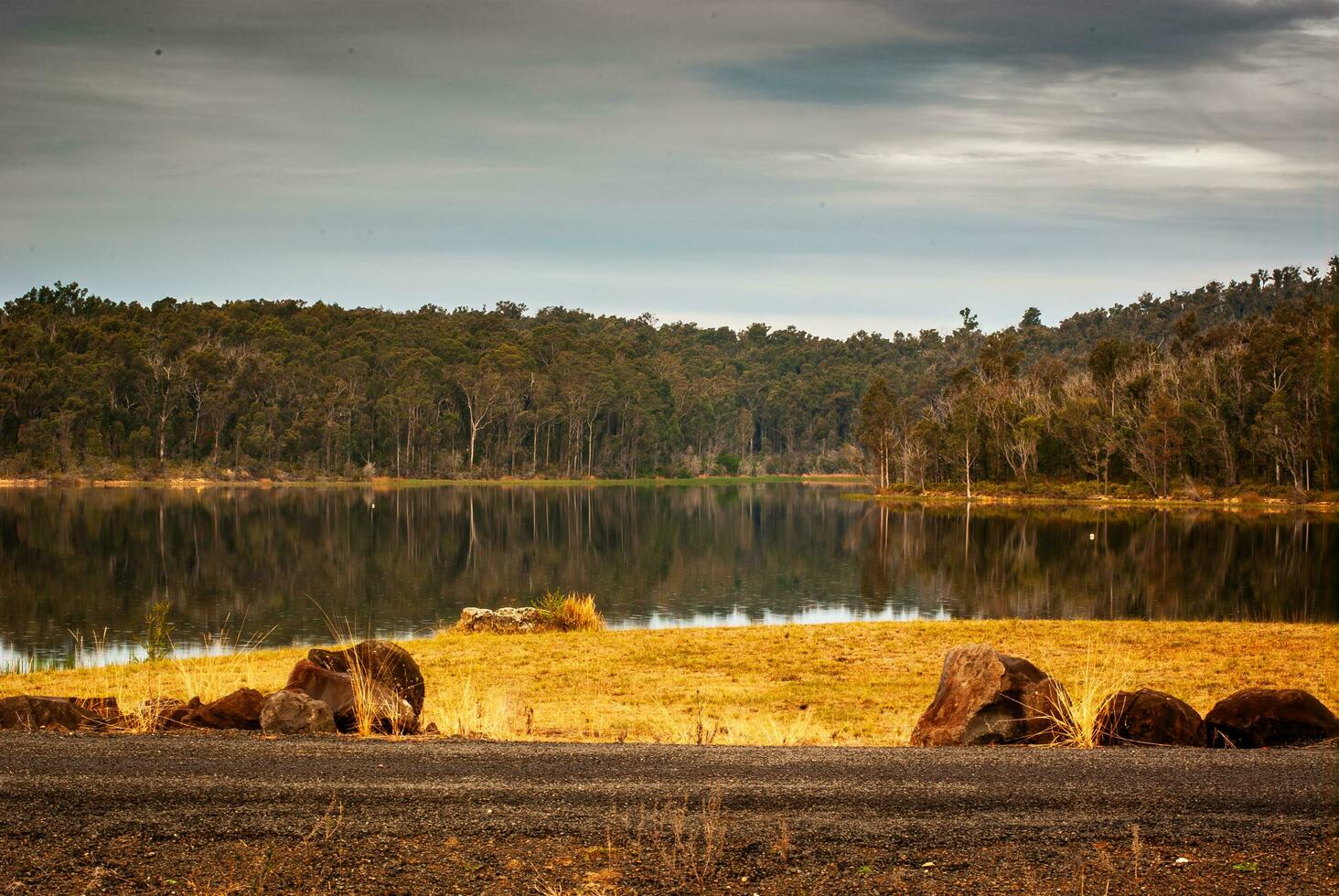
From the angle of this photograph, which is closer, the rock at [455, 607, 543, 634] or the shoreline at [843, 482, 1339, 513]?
the rock at [455, 607, 543, 634]

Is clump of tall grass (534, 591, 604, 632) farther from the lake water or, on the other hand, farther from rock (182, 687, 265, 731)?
rock (182, 687, 265, 731)

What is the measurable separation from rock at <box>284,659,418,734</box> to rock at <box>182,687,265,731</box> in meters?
0.32

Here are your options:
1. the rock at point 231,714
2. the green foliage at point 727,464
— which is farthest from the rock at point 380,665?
the green foliage at point 727,464

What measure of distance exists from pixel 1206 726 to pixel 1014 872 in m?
4.44

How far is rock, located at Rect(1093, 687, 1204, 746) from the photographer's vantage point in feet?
32.9

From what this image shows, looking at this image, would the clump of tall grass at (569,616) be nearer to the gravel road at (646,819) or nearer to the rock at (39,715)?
the rock at (39,715)

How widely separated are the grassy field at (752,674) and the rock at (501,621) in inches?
15.8

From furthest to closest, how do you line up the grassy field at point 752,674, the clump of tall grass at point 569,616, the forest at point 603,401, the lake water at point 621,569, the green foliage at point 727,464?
1. the green foliage at point 727,464
2. the forest at point 603,401
3. the lake water at point 621,569
4. the clump of tall grass at point 569,616
5. the grassy field at point 752,674

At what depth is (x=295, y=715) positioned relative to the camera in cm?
992

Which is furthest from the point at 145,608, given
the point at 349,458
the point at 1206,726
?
the point at 349,458

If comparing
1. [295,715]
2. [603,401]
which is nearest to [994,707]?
[295,715]

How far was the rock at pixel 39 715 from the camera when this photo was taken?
32.2 ft

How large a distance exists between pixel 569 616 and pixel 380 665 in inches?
422

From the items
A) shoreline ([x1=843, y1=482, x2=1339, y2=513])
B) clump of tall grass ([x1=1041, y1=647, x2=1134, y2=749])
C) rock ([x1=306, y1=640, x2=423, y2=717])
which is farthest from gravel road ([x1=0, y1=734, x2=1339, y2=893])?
shoreline ([x1=843, y1=482, x2=1339, y2=513])
